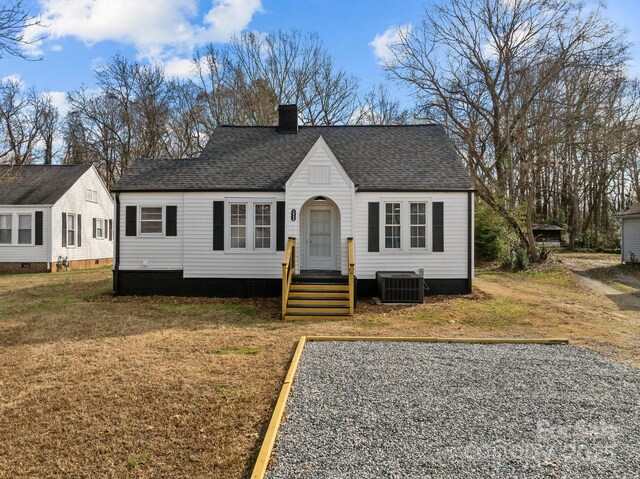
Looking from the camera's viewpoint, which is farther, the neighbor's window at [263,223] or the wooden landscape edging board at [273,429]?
the neighbor's window at [263,223]

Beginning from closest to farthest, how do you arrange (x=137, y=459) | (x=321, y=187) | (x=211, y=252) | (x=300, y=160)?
→ (x=137, y=459), (x=321, y=187), (x=211, y=252), (x=300, y=160)

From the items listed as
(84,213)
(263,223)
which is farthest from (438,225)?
(84,213)

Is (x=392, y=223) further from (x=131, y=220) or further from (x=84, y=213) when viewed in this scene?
(x=84, y=213)

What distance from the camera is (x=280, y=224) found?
1218 cm

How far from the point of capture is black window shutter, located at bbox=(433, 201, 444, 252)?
12133mm

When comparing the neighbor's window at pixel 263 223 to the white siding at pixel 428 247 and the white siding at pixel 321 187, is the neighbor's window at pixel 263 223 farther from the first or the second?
the white siding at pixel 428 247

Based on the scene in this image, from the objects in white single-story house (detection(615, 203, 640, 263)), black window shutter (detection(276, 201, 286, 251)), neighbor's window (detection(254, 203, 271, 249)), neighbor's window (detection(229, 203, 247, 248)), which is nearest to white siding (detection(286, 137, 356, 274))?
black window shutter (detection(276, 201, 286, 251))

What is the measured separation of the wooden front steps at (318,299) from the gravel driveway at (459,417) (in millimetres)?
3250

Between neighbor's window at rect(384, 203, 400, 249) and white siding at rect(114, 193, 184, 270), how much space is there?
6.32 metres

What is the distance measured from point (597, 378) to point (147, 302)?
35.1 feet

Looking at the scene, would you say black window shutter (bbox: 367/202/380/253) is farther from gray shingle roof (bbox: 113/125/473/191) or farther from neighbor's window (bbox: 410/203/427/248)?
neighbor's window (bbox: 410/203/427/248)

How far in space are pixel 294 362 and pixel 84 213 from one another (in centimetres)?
2145

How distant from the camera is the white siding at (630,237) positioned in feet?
69.8

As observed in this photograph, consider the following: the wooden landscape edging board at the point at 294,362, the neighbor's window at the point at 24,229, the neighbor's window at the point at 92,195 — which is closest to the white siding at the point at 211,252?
the wooden landscape edging board at the point at 294,362
